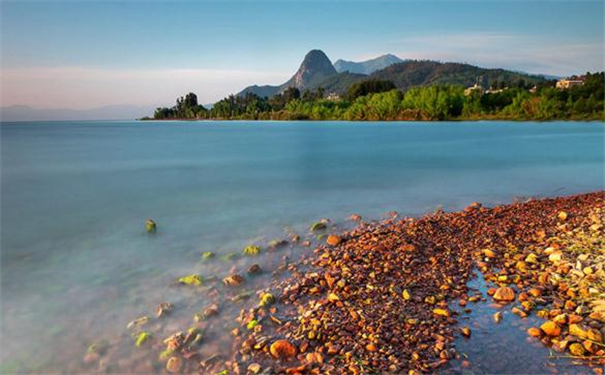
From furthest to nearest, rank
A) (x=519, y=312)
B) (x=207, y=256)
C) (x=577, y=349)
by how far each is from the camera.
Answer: (x=207, y=256) → (x=519, y=312) → (x=577, y=349)

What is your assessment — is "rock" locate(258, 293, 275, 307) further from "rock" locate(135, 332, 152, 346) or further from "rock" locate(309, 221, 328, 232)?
"rock" locate(309, 221, 328, 232)

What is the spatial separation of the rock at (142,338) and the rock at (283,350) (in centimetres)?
162

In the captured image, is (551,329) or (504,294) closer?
(551,329)

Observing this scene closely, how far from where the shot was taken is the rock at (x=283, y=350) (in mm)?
4191

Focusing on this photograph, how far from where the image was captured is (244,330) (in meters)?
4.86

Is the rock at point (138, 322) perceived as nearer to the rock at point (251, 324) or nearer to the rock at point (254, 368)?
the rock at point (251, 324)

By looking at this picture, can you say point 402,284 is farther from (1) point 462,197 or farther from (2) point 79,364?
(1) point 462,197

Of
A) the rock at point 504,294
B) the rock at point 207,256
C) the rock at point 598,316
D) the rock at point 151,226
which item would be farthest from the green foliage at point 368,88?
the rock at point 598,316

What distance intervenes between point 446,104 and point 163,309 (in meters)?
102

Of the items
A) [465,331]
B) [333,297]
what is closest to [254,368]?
[333,297]

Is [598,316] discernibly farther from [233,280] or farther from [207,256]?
[207,256]

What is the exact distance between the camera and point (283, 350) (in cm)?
422

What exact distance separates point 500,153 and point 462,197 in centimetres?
1849

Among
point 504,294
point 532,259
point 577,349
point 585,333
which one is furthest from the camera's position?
point 532,259
